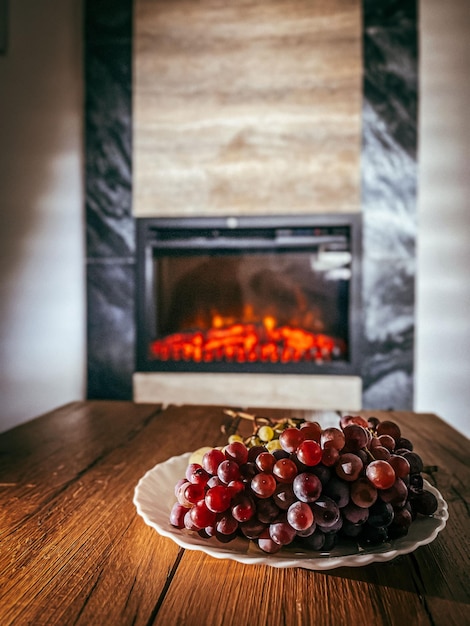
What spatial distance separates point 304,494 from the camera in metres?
0.47

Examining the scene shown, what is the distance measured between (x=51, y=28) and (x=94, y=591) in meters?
2.53

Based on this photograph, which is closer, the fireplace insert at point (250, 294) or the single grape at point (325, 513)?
the single grape at point (325, 513)

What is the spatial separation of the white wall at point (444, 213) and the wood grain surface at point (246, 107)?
1.09ft

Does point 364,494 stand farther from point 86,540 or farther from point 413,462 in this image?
point 86,540

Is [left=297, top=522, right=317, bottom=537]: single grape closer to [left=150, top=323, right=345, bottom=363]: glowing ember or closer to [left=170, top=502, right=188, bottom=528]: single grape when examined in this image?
[left=170, top=502, right=188, bottom=528]: single grape

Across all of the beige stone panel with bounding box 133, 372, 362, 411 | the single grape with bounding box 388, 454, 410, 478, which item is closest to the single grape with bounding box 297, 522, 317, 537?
the single grape with bounding box 388, 454, 410, 478

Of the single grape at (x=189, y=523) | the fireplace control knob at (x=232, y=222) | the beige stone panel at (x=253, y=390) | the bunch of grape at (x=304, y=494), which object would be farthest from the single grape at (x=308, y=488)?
the fireplace control knob at (x=232, y=222)

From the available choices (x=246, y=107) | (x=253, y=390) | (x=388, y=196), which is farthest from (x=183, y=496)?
(x=246, y=107)

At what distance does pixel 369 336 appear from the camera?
7.82 feet

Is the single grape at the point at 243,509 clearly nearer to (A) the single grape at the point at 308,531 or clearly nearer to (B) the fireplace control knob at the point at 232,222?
(A) the single grape at the point at 308,531

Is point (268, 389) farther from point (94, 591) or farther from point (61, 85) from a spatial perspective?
point (94, 591)

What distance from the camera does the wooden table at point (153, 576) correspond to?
43 centimetres

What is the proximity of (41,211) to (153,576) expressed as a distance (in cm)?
207

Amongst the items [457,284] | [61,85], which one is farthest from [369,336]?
[61,85]
